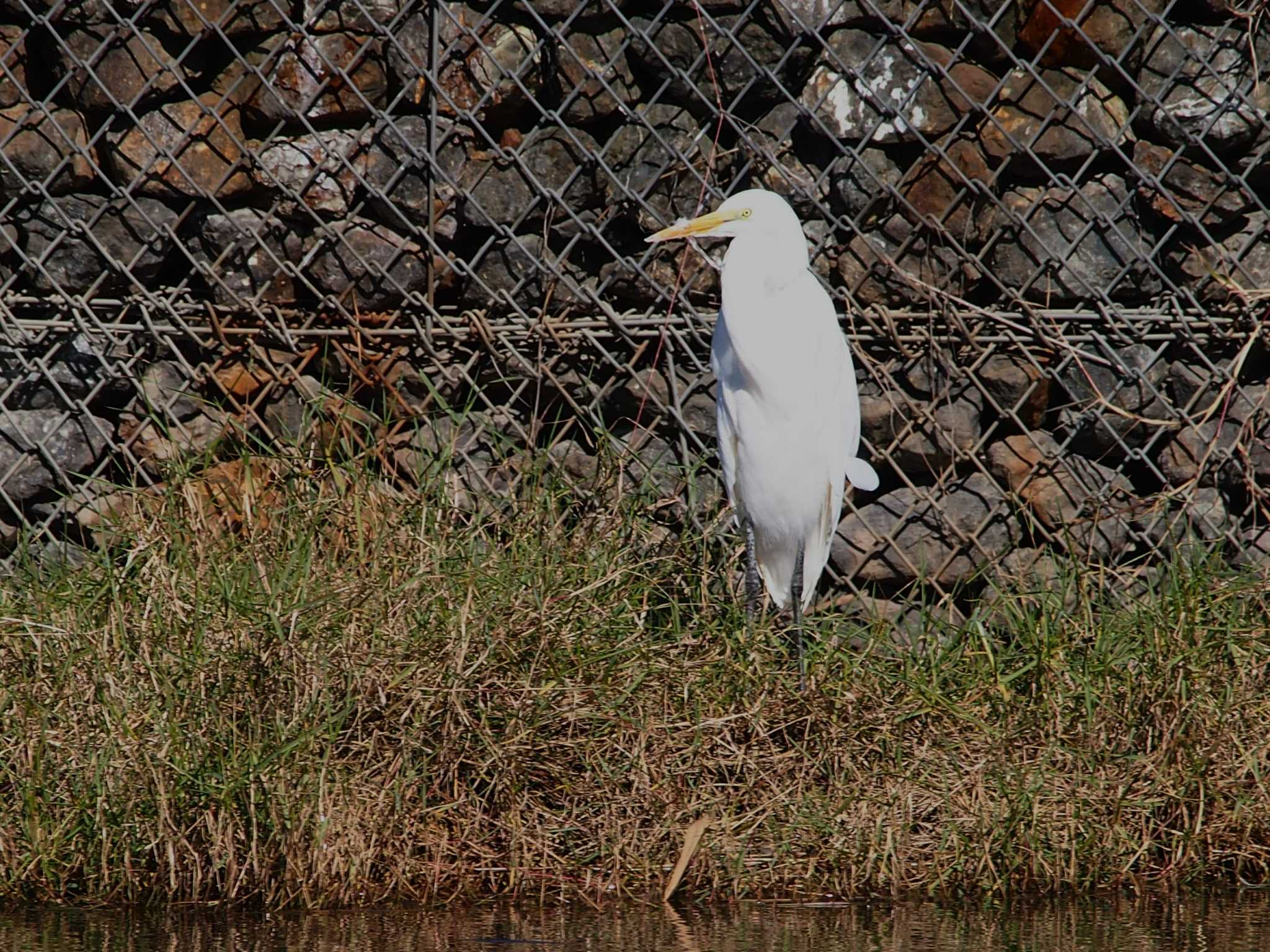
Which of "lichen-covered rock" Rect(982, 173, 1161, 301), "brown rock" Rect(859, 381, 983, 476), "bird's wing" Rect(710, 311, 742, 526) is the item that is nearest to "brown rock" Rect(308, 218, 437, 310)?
"bird's wing" Rect(710, 311, 742, 526)

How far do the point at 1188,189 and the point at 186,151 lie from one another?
8.09ft

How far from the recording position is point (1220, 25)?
127 inches

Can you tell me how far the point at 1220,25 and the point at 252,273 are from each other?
2462 millimetres

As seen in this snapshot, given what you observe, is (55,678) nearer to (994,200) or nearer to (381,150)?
(381,150)

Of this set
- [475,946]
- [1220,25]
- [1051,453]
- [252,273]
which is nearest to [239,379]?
[252,273]

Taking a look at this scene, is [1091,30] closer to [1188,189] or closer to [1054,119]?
[1054,119]

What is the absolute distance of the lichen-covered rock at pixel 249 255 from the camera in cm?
332

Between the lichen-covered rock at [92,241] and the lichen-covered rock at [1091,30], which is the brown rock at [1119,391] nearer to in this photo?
the lichen-covered rock at [1091,30]

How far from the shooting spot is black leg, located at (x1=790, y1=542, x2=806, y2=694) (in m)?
2.71

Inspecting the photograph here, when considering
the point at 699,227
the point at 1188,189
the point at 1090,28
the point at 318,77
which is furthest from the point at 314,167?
the point at 1188,189

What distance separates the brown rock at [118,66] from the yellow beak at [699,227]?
4.53ft

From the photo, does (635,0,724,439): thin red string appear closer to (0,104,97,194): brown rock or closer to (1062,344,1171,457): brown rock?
(1062,344,1171,457): brown rock

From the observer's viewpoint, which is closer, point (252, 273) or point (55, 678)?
point (55, 678)

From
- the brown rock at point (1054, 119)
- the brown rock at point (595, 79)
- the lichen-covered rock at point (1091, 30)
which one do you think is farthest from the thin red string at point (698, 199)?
the lichen-covered rock at point (1091, 30)
